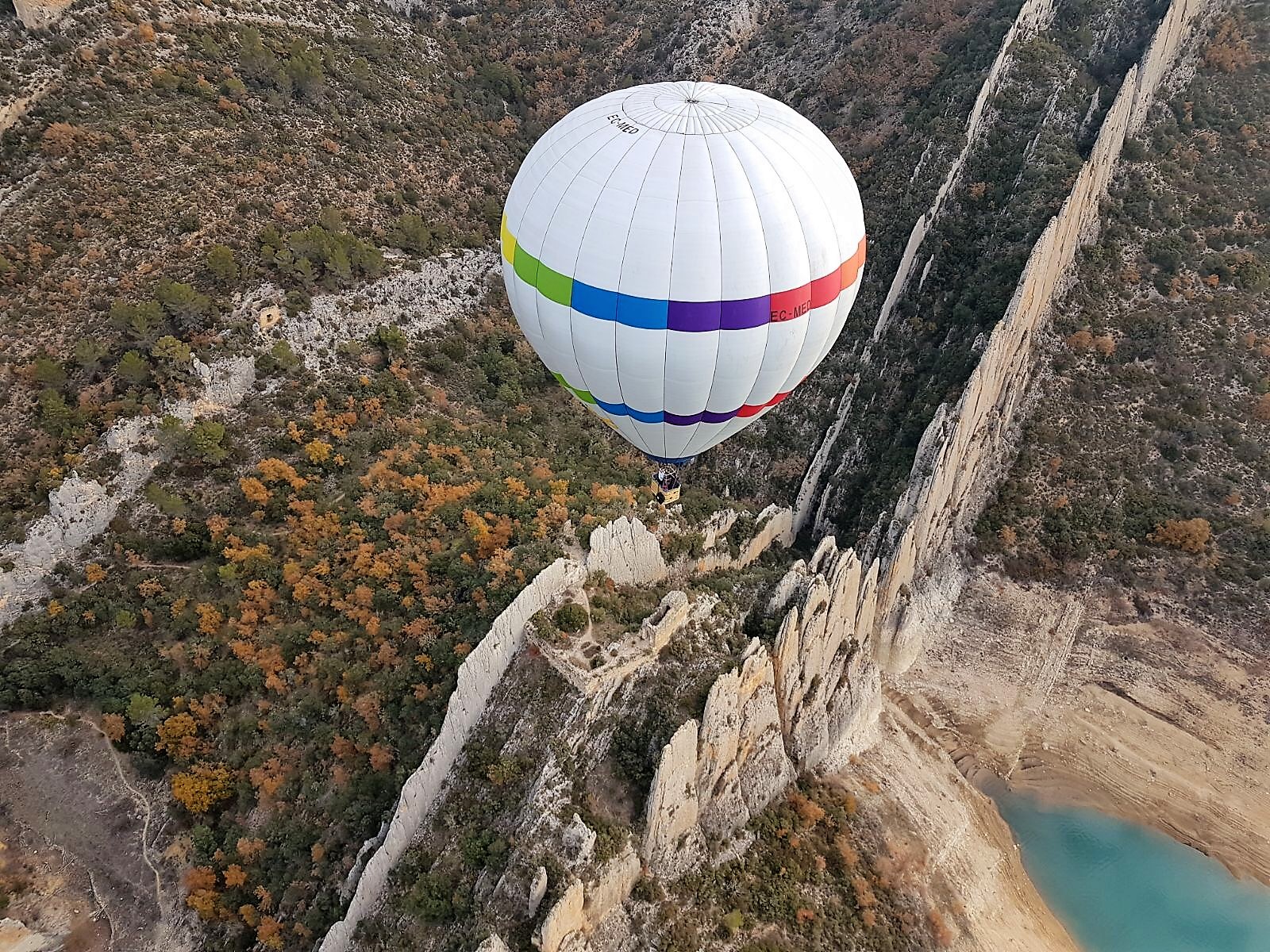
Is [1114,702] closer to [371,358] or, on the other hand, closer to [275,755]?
[275,755]

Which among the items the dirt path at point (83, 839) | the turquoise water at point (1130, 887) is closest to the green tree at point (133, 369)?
the dirt path at point (83, 839)

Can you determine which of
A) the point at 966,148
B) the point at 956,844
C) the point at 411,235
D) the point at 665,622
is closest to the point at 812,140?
the point at 665,622

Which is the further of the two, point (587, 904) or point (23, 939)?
point (23, 939)

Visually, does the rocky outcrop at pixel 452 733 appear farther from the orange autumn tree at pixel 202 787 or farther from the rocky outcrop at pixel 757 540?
the rocky outcrop at pixel 757 540

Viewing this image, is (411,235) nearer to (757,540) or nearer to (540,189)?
(540,189)

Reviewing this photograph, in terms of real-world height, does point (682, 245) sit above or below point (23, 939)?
above

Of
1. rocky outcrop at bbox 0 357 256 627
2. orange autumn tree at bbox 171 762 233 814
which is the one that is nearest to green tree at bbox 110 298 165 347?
rocky outcrop at bbox 0 357 256 627
